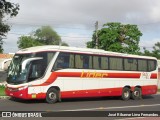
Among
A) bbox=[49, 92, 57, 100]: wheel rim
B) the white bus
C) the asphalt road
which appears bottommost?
the asphalt road

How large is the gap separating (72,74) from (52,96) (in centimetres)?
185

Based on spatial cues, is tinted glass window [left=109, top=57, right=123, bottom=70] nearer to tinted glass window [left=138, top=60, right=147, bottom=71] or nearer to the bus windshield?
tinted glass window [left=138, top=60, right=147, bottom=71]

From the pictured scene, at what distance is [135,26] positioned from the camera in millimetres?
65125

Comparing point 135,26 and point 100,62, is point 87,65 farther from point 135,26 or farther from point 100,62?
point 135,26

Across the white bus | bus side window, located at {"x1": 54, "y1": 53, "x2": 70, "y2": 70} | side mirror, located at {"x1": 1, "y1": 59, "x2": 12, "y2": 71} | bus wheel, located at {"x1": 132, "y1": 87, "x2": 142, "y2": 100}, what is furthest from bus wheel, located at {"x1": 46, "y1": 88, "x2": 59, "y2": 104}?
bus wheel, located at {"x1": 132, "y1": 87, "x2": 142, "y2": 100}

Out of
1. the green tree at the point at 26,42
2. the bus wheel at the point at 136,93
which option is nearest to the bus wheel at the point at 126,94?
the bus wheel at the point at 136,93

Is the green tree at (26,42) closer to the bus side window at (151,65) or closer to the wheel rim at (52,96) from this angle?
the bus side window at (151,65)

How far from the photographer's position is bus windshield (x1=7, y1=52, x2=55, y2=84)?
20719mm

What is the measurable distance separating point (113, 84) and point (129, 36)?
39.7 m

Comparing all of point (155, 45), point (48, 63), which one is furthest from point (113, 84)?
point (155, 45)

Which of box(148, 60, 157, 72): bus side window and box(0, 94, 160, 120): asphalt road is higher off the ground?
box(148, 60, 157, 72): bus side window

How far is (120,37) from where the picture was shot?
212 ft

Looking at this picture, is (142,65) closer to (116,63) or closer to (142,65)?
(142,65)

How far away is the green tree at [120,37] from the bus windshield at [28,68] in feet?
138
